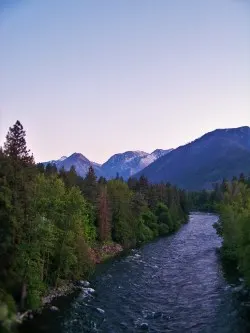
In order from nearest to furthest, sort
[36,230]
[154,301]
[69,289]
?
[36,230] < [154,301] < [69,289]

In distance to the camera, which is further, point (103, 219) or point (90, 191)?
point (90, 191)

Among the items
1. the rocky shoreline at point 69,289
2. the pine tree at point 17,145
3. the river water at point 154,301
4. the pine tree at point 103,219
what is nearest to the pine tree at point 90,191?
the pine tree at point 103,219

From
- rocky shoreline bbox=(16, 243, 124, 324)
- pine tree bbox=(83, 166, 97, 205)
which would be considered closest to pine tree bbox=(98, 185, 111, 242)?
pine tree bbox=(83, 166, 97, 205)

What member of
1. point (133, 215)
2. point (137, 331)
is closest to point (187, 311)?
point (137, 331)

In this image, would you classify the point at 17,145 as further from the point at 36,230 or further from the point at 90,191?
the point at 90,191

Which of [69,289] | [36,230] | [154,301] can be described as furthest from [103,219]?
[36,230]

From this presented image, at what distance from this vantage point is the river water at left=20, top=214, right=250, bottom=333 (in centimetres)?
3962

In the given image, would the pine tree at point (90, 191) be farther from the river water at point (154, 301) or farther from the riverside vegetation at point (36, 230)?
the river water at point (154, 301)

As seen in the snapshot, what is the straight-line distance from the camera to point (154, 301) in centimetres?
4850

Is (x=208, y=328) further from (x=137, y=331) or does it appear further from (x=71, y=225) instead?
(x=71, y=225)

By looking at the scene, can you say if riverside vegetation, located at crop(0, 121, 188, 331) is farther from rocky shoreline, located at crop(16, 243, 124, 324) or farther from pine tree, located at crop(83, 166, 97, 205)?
pine tree, located at crop(83, 166, 97, 205)

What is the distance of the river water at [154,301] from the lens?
39.6 metres

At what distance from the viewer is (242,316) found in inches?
1672

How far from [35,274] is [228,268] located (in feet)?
118
